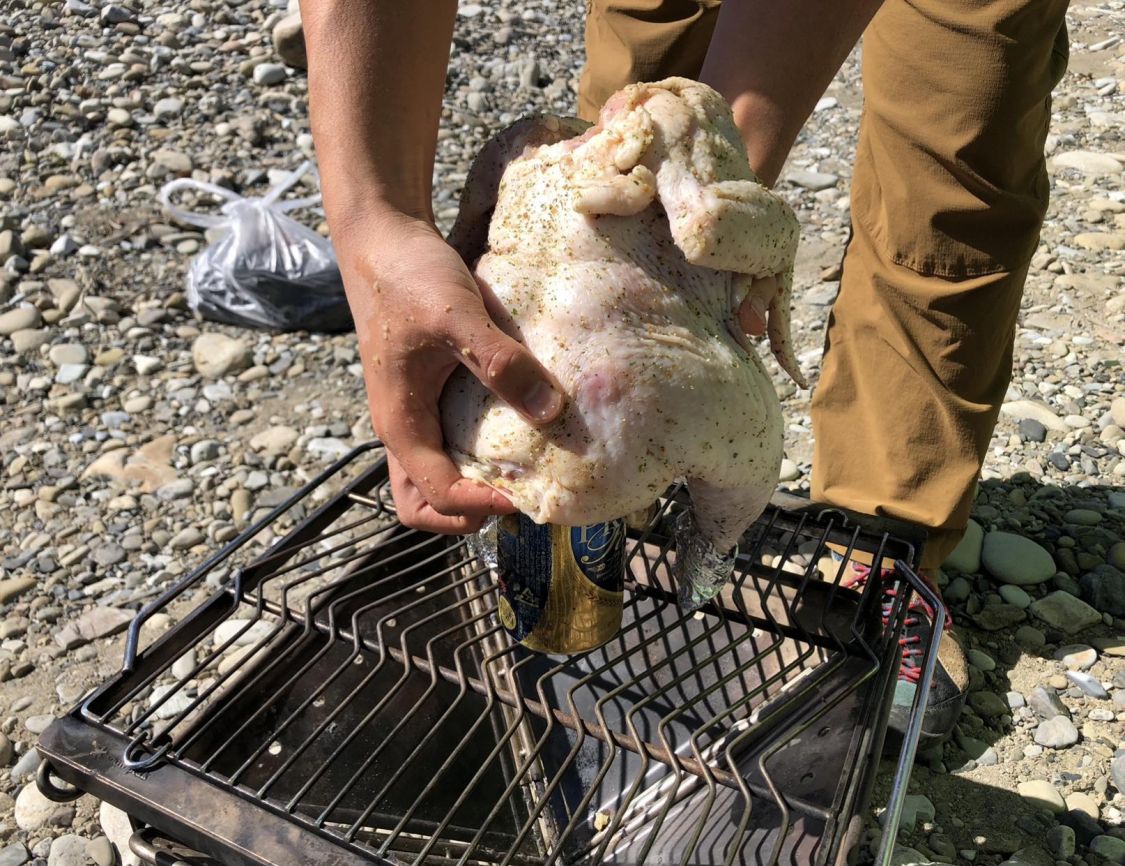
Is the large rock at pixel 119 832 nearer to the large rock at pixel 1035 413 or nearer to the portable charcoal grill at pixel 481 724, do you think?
the portable charcoal grill at pixel 481 724

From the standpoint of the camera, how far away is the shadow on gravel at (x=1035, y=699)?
223 cm

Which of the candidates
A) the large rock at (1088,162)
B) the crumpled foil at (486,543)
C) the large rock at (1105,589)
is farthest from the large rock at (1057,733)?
the large rock at (1088,162)

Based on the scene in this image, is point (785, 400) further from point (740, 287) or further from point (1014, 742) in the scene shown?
point (740, 287)

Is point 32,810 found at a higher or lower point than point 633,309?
lower

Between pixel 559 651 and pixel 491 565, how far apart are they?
299mm

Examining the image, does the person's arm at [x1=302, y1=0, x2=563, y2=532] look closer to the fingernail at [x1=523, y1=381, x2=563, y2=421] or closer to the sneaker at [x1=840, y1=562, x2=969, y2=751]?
the fingernail at [x1=523, y1=381, x2=563, y2=421]

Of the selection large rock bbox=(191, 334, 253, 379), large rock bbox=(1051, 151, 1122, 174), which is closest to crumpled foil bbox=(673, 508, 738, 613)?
large rock bbox=(191, 334, 253, 379)

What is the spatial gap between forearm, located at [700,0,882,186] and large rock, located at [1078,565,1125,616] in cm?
166

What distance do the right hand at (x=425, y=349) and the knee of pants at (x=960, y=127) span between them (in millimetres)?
1265

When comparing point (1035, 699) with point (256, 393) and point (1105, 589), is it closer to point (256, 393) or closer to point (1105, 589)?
point (1105, 589)

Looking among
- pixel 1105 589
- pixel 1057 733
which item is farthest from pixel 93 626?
pixel 1105 589

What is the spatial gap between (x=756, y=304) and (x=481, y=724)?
1.06 metres

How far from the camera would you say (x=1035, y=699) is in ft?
8.29

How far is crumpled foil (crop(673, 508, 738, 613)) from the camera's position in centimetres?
183
